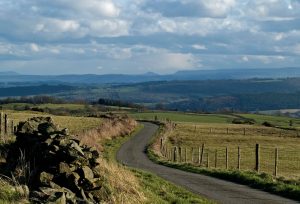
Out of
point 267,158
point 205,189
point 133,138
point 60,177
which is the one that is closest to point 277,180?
point 205,189

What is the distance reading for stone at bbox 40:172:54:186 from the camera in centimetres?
1327

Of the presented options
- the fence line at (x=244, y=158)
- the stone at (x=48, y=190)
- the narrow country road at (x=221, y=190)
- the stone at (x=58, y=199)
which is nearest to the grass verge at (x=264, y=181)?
the narrow country road at (x=221, y=190)

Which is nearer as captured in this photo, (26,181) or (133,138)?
(26,181)

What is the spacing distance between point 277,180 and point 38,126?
11904 millimetres

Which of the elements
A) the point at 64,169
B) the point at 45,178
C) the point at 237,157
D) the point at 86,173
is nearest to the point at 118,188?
the point at 86,173

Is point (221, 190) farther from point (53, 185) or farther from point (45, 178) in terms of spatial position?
point (53, 185)

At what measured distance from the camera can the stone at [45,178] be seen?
1327cm

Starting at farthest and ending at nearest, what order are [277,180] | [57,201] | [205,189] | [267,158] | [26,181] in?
[267,158]
[277,180]
[205,189]
[26,181]
[57,201]

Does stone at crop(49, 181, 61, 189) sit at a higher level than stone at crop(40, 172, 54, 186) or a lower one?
lower

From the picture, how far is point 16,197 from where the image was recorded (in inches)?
457

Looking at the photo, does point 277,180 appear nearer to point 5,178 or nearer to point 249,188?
point 249,188

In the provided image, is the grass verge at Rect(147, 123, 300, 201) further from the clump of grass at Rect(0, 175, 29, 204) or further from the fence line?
the fence line

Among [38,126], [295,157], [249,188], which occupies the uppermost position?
[38,126]

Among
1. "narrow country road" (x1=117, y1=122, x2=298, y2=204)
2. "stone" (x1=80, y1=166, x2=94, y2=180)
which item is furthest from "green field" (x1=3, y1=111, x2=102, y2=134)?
"stone" (x1=80, y1=166, x2=94, y2=180)
